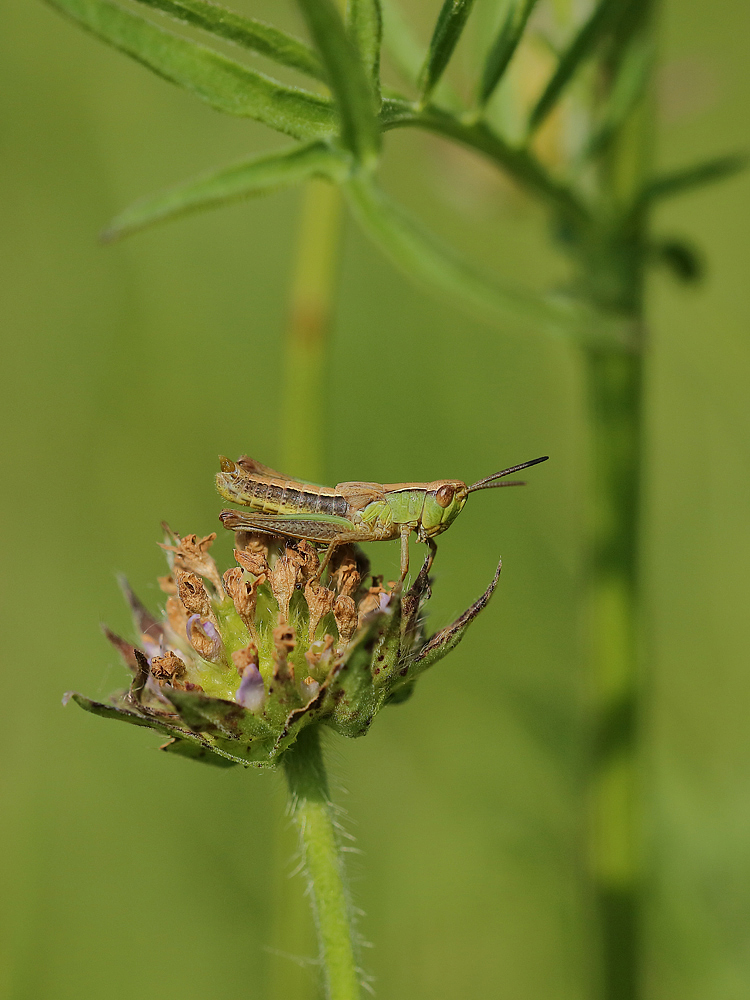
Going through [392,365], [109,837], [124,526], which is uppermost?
[392,365]

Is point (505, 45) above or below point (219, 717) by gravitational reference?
above

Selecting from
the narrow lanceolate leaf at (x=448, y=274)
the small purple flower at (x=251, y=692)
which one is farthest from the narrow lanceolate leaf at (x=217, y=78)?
the small purple flower at (x=251, y=692)

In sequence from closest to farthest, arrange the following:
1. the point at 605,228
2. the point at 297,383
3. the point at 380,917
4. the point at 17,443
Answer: the point at 605,228 < the point at 297,383 < the point at 380,917 < the point at 17,443

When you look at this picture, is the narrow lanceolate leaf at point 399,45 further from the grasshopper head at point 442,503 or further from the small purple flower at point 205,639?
the small purple flower at point 205,639

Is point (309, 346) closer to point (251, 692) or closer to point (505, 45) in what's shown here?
point (505, 45)

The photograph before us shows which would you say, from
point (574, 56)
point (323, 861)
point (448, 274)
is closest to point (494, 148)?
point (574, 56)

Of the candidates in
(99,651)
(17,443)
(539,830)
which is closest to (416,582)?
(539,830)

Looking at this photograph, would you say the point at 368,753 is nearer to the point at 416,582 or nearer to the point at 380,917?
the point at 380,917
